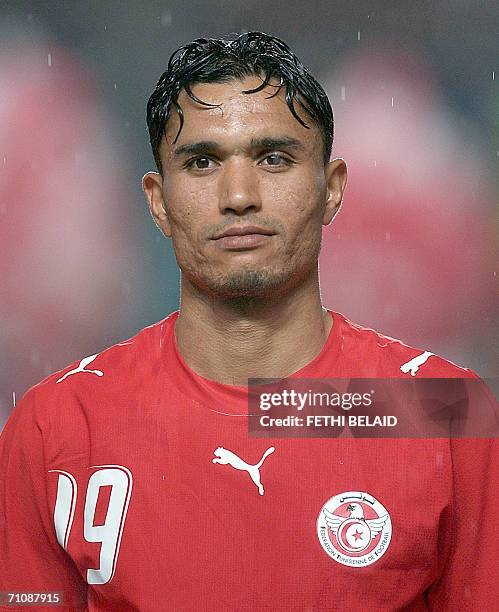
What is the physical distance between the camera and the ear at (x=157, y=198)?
2919mm

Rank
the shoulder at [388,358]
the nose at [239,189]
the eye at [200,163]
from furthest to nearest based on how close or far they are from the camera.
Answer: the shoulder at [388,358]
the eye at [200,163]
the nose at [239,189]

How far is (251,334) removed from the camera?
9.31 feet

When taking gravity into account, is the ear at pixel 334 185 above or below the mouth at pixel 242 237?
above

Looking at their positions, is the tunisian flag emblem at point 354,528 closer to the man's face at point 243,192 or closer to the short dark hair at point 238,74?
the man's face at point 243,192

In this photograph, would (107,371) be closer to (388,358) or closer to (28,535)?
(28,535)

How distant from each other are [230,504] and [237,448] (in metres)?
0.15

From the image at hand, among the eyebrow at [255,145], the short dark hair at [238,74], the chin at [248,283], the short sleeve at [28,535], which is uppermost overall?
the short dark hair at [238,74]

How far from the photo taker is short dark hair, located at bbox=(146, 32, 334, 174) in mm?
2814

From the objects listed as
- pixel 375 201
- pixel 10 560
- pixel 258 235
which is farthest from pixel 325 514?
pixel 375 201

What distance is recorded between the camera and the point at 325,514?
107 inches

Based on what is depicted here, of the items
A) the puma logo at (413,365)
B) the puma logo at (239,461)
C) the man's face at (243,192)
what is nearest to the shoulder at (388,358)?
the puma logo at (413,365)

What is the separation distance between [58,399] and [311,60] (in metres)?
2.41

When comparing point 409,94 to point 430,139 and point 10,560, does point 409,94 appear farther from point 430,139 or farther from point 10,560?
point 10,560

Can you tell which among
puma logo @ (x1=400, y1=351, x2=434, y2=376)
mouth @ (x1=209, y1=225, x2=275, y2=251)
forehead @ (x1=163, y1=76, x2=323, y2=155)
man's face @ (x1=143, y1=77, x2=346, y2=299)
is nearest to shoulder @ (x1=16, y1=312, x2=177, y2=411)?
man's face @ (x1=143, y1=77, x2=346, y2=299)
